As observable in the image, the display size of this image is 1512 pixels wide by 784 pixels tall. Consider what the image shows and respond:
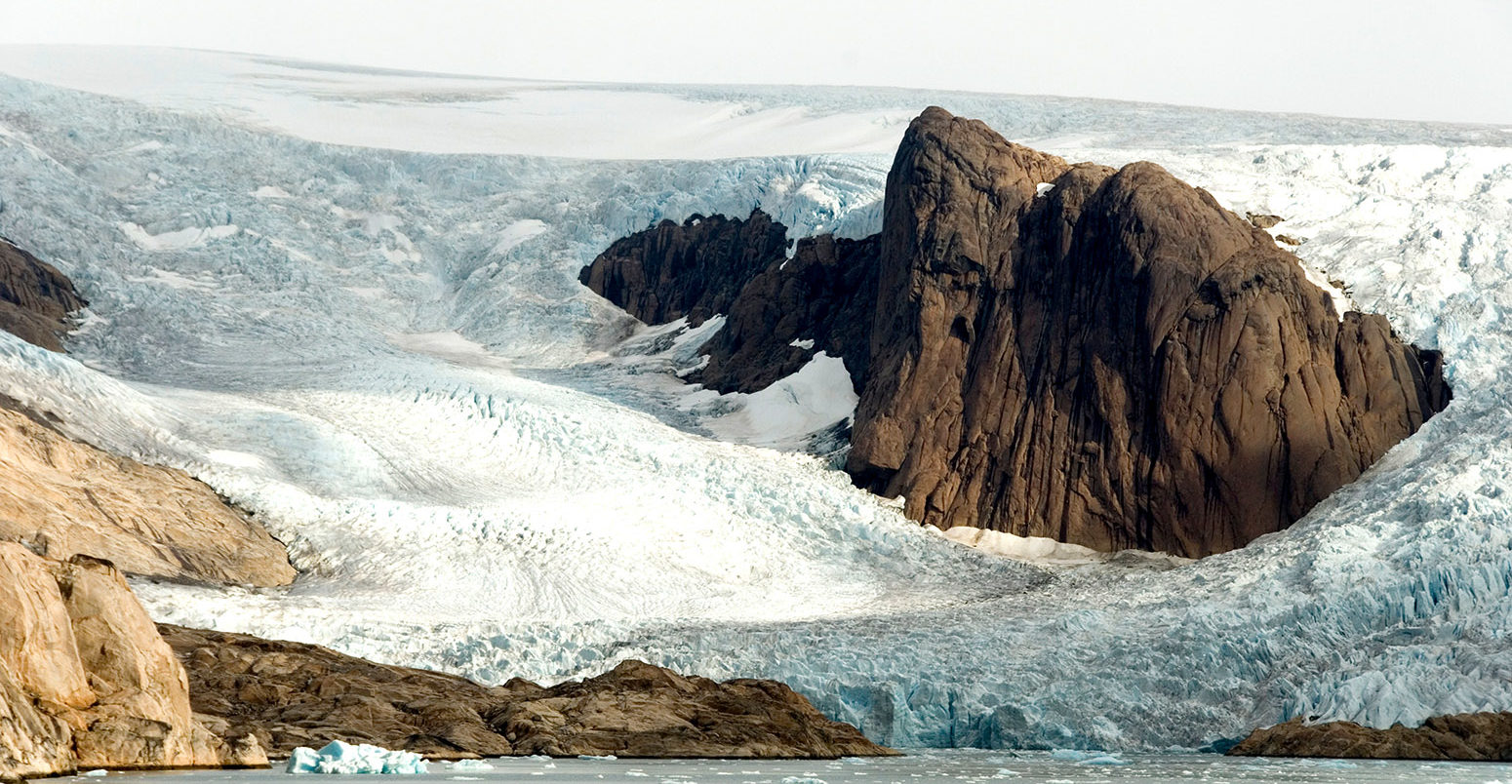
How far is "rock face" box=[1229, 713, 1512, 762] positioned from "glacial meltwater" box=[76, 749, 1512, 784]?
18.5 inches

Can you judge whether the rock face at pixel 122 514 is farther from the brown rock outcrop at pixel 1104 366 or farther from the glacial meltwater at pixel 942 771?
the brown rock outcrop at pixel 1104 366

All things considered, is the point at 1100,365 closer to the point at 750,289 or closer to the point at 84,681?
the point at 750,289

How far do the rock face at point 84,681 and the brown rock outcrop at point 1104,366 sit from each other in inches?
854

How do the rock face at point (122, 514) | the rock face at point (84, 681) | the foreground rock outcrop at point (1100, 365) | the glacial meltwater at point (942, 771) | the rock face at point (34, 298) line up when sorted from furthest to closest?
the rock face at point (34, 298), the foreground rock outcrop at point (1100, 365), the rock face at point (122, 514), the glacial meltwater at point (942, 771), the rock face at point (84, 681)

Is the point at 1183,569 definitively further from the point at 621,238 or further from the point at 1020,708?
the point at 621,238

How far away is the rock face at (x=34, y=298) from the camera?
145 ft

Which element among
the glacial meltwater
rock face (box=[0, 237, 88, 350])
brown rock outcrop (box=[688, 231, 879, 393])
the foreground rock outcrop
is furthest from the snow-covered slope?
the glacial meltwater

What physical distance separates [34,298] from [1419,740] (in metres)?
35.0

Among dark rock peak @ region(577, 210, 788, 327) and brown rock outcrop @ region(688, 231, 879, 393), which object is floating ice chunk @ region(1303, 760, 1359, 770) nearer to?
brown rock outcrop @ region(688, 231, 879, 393)

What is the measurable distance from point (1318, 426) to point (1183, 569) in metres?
5.20

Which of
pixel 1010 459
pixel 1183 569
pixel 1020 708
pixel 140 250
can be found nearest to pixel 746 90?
pixel 140 250

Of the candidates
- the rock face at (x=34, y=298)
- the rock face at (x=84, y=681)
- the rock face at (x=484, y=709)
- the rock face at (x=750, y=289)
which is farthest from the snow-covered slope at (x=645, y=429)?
the rock face at (x=84, y=681)

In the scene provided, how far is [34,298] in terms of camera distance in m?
45.8

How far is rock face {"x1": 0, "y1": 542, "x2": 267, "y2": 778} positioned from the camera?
58.5ft
